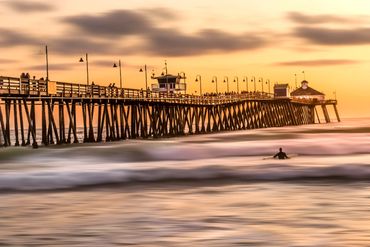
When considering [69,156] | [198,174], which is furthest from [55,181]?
[69,156]

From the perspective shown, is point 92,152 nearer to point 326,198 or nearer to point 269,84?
point 326,198

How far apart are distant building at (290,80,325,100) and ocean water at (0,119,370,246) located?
530 feet

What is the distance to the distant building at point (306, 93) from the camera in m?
185

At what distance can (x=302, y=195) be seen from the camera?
→ 15.9m

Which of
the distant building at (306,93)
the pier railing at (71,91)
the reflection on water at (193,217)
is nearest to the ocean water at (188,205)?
the reflection on water at (193,217)

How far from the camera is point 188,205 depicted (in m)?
14.5

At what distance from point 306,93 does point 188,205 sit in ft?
579

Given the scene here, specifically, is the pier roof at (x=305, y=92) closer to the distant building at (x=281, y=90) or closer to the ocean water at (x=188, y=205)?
the distant building at (x=281, y=90)

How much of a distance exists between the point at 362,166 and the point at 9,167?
41.9ft

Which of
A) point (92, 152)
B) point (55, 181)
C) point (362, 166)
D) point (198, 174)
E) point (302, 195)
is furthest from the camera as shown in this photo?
point (92, 152)

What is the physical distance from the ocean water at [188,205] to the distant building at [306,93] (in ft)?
530

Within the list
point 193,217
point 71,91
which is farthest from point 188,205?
point 71,91

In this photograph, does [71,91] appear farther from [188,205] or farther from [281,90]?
[281,90]

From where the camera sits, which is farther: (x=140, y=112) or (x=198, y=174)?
(x=140, y=112)
